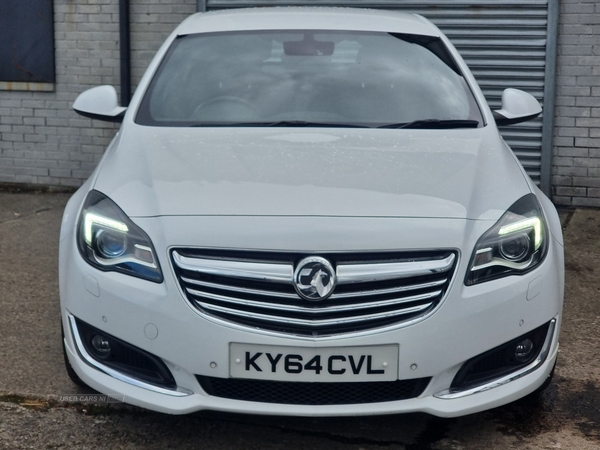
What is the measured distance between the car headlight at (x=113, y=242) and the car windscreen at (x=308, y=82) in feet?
2.65

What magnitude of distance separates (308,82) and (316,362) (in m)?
1.62

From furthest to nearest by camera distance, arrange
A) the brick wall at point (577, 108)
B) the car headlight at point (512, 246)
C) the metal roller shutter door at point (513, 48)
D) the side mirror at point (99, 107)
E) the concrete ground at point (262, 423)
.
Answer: the metal roller shutter door at point (513, 48)
the brick wall at point (577, 108)
the side mirror at point (99, 107)
the concrete ground at point (262, 423)
the car headlight at point (512, 246)

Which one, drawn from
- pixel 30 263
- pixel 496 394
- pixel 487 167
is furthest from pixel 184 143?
pixel 30 263

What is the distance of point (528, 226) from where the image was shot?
9.28 ft

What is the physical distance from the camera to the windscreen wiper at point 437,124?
353 cm

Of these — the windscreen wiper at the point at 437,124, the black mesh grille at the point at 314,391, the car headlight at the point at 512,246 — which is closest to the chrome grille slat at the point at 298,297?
the car headlight at the point at 512,246

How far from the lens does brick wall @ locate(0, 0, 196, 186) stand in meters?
7.62

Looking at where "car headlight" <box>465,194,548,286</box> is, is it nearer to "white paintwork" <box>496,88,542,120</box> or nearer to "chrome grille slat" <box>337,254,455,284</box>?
"chrome grille slat" <box>337,254,455,284</box>

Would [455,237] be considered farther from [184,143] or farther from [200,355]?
[184,143]

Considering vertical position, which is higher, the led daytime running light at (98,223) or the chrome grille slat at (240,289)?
the led daytime running light at (98,223)

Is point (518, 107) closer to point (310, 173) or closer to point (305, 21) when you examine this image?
point (305, 21)

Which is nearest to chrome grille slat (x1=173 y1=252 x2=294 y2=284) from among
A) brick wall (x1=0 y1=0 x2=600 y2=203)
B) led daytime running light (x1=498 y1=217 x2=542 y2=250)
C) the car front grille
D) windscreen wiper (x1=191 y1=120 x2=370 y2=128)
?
the car front grille

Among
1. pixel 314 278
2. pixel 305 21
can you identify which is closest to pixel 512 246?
pixel 314 278

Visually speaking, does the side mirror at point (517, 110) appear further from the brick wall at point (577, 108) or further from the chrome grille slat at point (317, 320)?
the brick wall at point (577, 108)
